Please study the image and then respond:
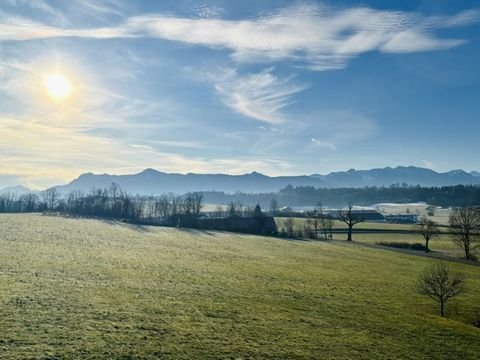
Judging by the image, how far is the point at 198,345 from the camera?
18562 millimetres

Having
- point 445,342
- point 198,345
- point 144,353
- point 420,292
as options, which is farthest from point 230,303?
point 420,292

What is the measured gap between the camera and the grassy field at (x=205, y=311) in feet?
59.1

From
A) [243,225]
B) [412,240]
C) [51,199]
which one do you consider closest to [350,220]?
[412,240]

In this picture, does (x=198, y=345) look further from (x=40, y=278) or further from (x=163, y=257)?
(x=163, y=257)

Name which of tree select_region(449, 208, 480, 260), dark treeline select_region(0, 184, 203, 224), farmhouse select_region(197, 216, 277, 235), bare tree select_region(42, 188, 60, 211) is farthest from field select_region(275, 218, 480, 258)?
bare tree select_region(42, 188, 60, 211)

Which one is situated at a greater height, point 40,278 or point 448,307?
point 40,278

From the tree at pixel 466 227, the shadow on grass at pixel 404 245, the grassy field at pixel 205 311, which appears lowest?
the shadow on grass at pixel 404 245

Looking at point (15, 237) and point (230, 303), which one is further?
point (15, 237)

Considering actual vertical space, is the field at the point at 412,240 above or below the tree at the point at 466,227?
below

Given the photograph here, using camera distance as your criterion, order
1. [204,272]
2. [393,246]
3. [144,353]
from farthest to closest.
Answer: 1. [393,246]
2. [204,272]
3. [144,353]

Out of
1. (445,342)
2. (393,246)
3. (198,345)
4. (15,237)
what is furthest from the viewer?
(393,246)

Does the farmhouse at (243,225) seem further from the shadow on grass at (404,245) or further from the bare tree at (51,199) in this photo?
the bare tree at (51,199)

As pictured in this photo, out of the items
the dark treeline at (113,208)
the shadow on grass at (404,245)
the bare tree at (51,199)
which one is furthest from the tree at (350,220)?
the bare tree at (51,199)

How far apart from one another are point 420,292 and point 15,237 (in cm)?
5371
